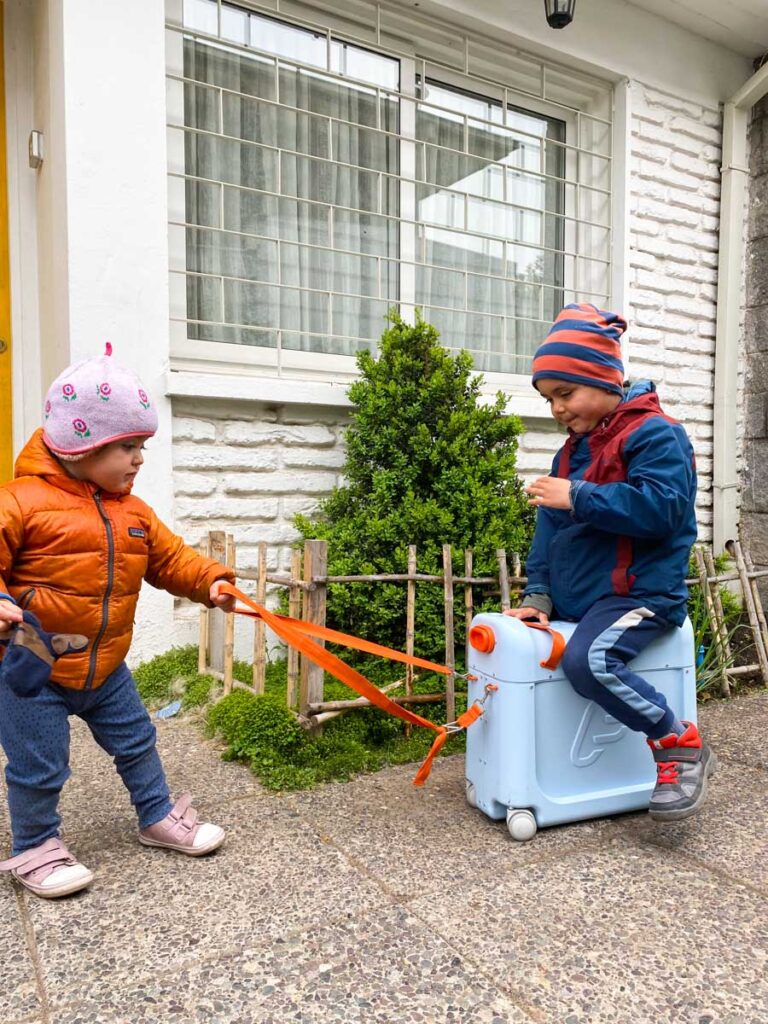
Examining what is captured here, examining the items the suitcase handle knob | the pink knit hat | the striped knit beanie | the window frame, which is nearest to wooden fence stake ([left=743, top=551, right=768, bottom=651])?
the window frame

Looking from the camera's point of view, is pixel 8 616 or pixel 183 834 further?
pixel 183 834

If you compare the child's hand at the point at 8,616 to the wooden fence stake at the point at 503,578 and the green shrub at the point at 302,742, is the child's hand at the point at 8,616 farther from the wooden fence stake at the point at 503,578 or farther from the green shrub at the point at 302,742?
the wooden fence stake at the point at 503,578

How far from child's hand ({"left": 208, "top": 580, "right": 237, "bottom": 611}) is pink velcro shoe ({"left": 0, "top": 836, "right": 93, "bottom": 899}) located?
0.77 metres

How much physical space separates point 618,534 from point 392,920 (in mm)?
1284

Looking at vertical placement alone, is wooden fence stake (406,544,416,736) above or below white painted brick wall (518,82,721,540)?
below

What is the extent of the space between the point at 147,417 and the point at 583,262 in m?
4.01

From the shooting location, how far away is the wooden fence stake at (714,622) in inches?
162

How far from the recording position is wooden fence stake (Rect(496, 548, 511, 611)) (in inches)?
140

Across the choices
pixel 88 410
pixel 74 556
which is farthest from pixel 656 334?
pixel 74 556

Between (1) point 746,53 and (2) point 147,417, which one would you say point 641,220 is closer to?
(1) point 746,53

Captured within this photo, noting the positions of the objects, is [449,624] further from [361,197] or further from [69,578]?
[361,197]

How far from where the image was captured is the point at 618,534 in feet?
8.21

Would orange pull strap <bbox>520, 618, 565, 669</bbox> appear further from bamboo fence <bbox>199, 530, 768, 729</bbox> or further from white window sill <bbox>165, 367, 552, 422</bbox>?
white window sill <bbox>165, 367, 552, 422</bbox>

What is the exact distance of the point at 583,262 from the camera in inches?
212
